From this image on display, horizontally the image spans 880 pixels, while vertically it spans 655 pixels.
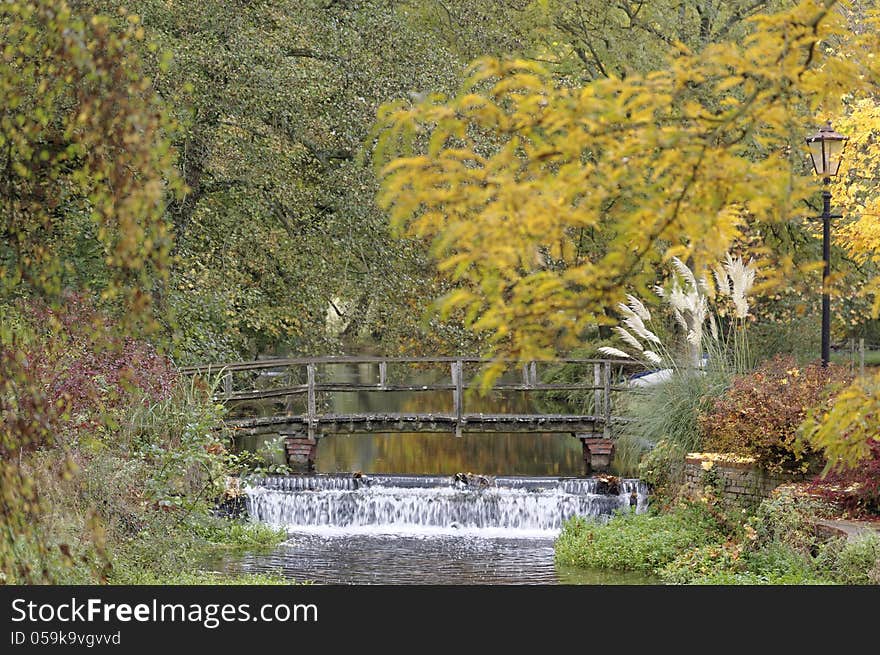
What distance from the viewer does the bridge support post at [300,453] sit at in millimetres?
15281

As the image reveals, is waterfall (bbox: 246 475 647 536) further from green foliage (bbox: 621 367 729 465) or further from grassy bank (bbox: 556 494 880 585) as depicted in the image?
green foliage (bbox: 621 367 729 465)

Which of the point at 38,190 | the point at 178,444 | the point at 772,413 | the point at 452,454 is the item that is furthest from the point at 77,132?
the point at 452,454

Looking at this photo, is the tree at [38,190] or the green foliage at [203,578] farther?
the green foliage at [203,578]

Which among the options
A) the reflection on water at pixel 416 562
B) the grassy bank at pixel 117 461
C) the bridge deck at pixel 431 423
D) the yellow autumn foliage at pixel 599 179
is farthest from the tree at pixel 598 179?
the bridge deck at pixel 431 423

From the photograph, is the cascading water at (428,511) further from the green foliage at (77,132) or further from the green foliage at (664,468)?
the green foliage at (77,132)

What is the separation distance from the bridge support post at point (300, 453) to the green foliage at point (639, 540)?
14.6ft

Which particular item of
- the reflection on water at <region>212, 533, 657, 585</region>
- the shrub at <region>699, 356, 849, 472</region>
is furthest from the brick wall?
the reflection on water at <region>212, 533, 657, 585</region>

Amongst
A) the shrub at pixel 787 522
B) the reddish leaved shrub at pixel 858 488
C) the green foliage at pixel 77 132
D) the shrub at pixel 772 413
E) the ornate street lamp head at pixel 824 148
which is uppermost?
the ornate street lamp head at pixel 824 148

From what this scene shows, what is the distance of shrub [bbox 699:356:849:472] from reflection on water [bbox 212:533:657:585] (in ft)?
4.73

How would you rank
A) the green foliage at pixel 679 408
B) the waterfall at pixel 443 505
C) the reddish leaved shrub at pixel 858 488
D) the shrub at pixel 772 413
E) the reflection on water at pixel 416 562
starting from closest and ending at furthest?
the reddish leaved shrub at pixel 858 488, the shrub at pixel 772 413, the reflection on water at pixel 416 562, the green foliage at pixel 679 408, the waterfall at pixel 443 505

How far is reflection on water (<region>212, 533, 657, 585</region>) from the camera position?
10414 millimetres

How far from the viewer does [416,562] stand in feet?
36.6

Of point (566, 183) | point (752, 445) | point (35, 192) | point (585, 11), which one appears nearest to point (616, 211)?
point (566, 183)

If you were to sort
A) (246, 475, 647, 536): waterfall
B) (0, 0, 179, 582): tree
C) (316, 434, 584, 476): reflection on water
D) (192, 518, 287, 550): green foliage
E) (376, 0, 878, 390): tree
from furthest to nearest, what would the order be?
(316, 434, 584, 476): reflection on water < (246, 475, 647, 536): waterfall < (192, 518, 287, 550): green foliage < (0, 0, 179, 582): tree < (376, 0, 878, 390): tree
